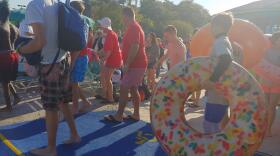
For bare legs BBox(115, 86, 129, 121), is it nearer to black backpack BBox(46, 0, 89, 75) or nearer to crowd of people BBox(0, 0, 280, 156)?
crowd of people BBox(0, 0, 280, 156)

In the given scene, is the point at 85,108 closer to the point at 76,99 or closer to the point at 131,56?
the point at 76,99

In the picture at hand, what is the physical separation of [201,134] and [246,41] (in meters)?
1.85

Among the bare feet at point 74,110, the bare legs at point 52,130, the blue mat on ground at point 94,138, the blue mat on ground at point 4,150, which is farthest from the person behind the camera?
the bare feet at point 74,110

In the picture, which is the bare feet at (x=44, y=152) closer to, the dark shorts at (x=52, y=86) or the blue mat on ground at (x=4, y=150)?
the blue mat on ground at (x=4, y=150)

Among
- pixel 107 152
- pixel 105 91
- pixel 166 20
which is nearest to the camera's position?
pixel 107 152

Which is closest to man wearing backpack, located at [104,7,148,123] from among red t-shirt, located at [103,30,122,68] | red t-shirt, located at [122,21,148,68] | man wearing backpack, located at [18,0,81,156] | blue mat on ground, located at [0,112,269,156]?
red t-shirt, located at [122,21,148,68]

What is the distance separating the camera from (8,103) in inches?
249

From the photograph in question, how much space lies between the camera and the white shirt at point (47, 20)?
3643 mm

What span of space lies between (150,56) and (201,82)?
5841 mm

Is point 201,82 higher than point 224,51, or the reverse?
point 224,51

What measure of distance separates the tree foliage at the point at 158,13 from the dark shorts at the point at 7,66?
3363 cm

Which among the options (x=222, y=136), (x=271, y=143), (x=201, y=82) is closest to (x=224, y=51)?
(x=201, y=82)

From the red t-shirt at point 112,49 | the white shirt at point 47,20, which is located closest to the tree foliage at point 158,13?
the red t-shirt at point 112,49

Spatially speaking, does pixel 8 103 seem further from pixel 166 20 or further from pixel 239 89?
pixel 166 20
